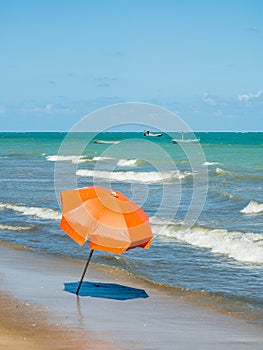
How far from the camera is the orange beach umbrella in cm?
1052

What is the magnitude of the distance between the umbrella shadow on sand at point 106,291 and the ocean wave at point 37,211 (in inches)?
385

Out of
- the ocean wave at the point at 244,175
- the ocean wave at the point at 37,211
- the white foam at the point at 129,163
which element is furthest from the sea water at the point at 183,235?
the white foam at the point at 129,163

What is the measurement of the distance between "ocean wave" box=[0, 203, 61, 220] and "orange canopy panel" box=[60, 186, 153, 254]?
11192 millimetres

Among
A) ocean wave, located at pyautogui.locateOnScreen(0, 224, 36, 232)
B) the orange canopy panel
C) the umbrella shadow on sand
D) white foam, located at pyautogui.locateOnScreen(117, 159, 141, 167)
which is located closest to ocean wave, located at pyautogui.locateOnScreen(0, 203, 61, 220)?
ocean wave, located at pyautogui.locateOnScreen(0, 224, 36, 232)

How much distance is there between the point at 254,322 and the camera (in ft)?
33.3

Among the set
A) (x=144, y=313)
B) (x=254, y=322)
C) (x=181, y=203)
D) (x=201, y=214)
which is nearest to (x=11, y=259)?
(x=144, y=313)

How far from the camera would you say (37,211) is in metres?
23.4

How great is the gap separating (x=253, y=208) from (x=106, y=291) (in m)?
12.9

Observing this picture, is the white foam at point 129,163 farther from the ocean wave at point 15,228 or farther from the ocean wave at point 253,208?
the ocean wave at point 15,228

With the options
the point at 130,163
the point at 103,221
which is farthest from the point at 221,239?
the point at 130,163

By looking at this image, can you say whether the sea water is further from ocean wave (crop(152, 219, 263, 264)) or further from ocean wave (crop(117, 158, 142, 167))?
ocean wave (crop(117, 158, 142, 167))

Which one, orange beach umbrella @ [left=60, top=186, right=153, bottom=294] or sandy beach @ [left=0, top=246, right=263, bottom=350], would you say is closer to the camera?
sandy beach @ [left=0, top=246, right=263, bottom=350]

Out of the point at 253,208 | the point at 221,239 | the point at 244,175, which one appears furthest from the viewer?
the point at 244,175

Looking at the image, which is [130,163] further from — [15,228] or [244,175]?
[15,228]
